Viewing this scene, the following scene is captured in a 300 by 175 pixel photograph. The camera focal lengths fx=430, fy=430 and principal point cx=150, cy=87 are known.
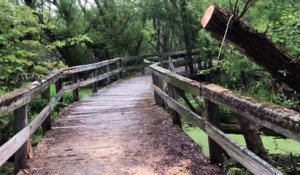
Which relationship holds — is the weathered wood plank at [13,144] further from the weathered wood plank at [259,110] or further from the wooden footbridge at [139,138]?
the weathered wood plank at [259,110]

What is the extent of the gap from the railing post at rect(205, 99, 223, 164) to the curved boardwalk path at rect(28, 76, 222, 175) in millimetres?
129

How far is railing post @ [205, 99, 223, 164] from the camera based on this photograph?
4918 millimetres

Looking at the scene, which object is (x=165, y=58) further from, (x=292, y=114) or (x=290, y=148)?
(x=292, y=114)

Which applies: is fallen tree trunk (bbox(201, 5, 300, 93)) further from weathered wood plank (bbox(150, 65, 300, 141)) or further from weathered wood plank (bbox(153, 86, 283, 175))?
weathered wood plank (bbox(153, 86, 283, 175))

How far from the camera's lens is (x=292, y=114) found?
2969 mm

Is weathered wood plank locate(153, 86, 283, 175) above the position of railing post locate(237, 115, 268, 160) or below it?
above

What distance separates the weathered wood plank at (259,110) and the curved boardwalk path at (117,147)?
0.90 metres

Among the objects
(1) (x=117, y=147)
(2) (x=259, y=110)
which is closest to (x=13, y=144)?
(1) (x=117, y=147)

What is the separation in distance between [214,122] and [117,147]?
5.82 ft

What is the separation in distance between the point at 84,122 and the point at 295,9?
4360mm

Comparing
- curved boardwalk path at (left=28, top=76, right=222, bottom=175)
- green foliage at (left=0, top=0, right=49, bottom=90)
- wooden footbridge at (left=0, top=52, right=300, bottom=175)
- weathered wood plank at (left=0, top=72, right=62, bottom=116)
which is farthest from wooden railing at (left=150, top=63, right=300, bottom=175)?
green foliage at (left=0, top=0, right=49, bottom=90)

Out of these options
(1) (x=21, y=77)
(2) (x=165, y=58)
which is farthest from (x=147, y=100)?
(2) (x=165, y=58)

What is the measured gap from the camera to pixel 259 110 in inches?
135

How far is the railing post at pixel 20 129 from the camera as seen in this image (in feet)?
16.7
